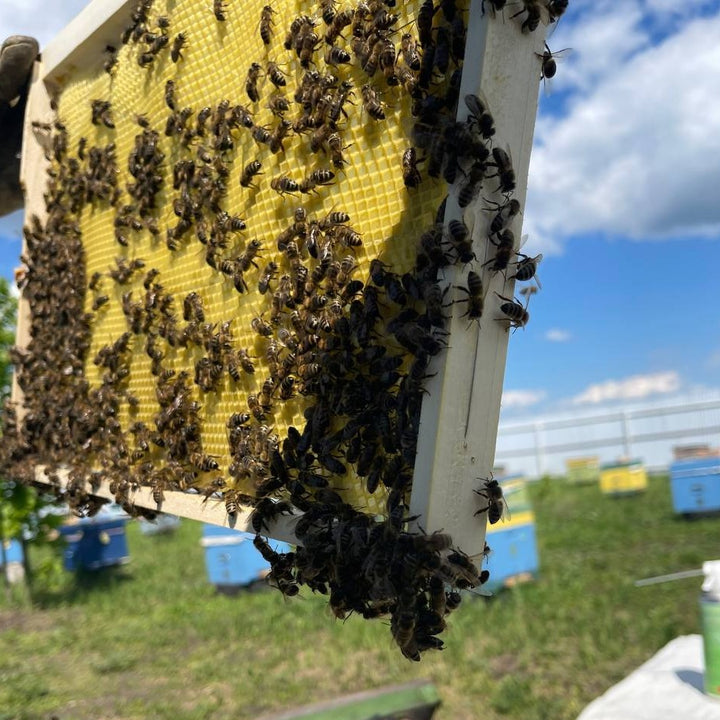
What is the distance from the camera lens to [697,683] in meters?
5.32

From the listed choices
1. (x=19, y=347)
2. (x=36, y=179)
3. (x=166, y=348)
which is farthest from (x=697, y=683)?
(x=36, y=179)

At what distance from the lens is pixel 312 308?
1.86 m

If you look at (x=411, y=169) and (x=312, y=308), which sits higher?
(x=411, y=169)

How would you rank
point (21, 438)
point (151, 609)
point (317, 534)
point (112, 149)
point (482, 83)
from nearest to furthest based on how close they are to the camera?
point (482, 83) < point (317, 534) < point (112, 149) < point (21, 438) < point (151, 609)

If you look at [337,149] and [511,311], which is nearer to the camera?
[511,311]

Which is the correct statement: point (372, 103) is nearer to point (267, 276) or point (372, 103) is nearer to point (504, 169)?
point (504, 169)

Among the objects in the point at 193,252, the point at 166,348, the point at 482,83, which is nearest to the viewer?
the point at 482,83

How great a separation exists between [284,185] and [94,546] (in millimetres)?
13360

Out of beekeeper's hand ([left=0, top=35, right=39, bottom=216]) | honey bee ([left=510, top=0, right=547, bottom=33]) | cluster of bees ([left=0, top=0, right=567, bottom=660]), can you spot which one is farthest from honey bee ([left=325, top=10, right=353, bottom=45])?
beekeeper's hand ([left=0, top=35, right=39, bottom=216])

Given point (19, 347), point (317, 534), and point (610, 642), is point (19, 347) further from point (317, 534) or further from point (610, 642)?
point (610, 642)

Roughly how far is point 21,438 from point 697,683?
192 inches

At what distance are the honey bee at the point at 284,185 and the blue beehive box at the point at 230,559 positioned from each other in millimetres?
9741

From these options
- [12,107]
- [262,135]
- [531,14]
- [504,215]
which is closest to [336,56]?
[262,135]

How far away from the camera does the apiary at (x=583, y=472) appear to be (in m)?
19.5
